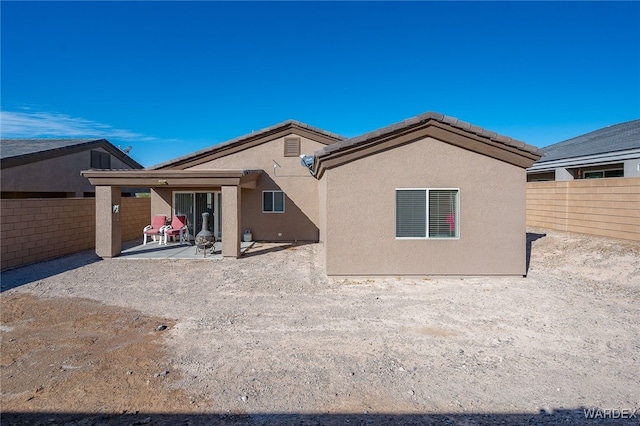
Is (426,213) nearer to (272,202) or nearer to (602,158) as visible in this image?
(272,202)

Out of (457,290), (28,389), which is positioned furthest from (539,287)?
(28,389)

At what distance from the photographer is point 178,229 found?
14.2 metres

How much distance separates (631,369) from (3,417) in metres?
6.50

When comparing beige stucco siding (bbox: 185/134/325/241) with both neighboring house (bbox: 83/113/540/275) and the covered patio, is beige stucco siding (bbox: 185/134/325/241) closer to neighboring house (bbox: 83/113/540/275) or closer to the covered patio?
the covered patio

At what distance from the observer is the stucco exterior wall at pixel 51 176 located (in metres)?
14.0

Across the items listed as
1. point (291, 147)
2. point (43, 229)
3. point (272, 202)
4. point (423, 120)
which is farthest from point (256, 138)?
point (423, 120)

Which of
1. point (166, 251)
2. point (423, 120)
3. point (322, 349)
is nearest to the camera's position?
point (322, 349)

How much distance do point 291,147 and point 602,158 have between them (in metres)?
12.4

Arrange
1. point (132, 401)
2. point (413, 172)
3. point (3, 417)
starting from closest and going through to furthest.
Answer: point (3, 417) → point (132, 401) → point (413, 172)

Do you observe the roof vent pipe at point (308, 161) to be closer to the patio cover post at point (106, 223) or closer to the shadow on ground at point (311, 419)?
the patio cover post at point (106, 223)

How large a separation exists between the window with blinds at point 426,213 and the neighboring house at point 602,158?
584 cm

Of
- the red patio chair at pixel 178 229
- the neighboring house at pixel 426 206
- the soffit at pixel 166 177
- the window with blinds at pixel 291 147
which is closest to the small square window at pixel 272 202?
the window with blinds at pixel 291 147

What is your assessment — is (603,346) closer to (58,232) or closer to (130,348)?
(130,348)

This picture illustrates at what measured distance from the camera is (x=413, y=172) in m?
8.89
